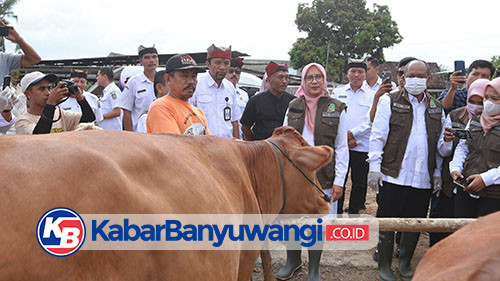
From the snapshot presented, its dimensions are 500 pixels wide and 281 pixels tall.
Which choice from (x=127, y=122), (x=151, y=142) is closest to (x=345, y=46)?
(x=127, y=122)

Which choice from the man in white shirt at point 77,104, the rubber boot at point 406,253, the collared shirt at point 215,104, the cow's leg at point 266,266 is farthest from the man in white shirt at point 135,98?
the rubber boot at point 406,253

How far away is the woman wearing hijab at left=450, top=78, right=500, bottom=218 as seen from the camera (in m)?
3.93

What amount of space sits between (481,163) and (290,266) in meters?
2.29

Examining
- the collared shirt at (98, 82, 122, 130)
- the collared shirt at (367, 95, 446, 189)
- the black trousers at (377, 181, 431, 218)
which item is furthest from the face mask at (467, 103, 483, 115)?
the collared shirt at (98, 82, 122, 130)

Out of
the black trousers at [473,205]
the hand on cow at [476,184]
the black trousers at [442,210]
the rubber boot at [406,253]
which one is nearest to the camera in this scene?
the hand on cow at [476,184]

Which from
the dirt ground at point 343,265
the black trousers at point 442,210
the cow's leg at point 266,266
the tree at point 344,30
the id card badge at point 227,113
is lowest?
the dirt ground at point 343,265

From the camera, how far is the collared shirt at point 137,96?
233 inches

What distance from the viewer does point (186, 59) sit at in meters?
3.64

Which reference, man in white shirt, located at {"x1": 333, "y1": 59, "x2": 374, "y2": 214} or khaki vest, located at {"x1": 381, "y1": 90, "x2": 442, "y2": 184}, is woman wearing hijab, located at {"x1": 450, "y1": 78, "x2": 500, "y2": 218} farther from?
man in white shirt, located at {"x1": 333, "y1": 59, "x2": 374, "y2": 214}

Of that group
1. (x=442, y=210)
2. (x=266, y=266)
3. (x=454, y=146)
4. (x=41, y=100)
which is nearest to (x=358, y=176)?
(x=442, y=210)

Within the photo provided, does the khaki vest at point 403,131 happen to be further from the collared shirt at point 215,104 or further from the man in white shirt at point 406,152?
the collared shirt at point 215,104

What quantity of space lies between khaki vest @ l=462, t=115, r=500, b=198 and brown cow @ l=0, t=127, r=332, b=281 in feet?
8.57

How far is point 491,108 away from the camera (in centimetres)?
395

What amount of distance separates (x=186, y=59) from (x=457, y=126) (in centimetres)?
303
